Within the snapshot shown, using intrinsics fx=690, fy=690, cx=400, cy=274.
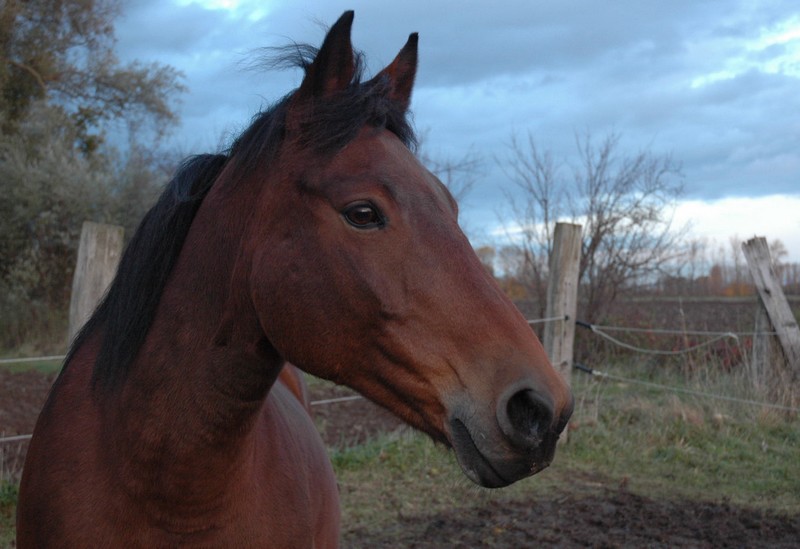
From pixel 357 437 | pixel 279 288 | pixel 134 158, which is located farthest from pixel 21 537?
pixel 134 158

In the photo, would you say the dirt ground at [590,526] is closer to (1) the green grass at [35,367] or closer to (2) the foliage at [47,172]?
(1) the green grass at [35,367]

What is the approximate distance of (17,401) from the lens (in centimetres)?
752

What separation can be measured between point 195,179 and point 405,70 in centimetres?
73

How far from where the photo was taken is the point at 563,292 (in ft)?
22.8

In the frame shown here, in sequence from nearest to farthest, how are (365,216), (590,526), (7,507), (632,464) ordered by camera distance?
(365,216), (7,507), (590,526), (632,464)

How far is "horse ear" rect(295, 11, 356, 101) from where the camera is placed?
70.5 inches

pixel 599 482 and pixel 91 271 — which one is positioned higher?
pixel 91 271

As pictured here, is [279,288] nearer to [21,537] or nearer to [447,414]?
[447,414]

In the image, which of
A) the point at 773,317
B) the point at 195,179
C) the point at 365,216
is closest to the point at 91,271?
the point at 195,179

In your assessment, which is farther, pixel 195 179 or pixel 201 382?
pixel 195 179

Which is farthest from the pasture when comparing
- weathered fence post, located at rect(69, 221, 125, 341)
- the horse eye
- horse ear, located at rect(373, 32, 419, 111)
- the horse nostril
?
the horse nostril

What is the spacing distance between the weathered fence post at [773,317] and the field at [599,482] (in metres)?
0.52

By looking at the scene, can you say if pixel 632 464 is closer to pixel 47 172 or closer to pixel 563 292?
pixel 563 292

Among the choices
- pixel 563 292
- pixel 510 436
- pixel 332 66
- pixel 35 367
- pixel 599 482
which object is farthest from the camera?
pixel 35 367
